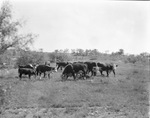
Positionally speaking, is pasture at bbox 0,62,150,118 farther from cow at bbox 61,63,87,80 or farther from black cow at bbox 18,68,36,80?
black cow at bbox 18,68,36,80

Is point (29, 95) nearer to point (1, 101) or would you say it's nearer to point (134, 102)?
point (1, 101)

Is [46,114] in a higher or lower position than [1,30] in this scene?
lower

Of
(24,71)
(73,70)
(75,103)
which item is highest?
(73,70)

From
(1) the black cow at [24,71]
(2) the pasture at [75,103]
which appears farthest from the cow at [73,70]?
(2) the pasture at [75,103]

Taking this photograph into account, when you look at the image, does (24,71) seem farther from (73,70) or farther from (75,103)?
(75,103)

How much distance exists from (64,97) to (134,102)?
369 cm

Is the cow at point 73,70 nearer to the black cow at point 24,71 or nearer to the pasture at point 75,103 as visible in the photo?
the black cow at point 24,71

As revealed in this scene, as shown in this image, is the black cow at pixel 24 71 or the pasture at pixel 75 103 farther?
the black cow at pixel 24 71

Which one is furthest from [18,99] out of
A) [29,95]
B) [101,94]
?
[101,94]

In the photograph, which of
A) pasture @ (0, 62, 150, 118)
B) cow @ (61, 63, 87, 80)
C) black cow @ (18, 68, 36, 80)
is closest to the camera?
pasture @ (0, 62, 150, 118)

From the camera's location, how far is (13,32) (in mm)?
16672

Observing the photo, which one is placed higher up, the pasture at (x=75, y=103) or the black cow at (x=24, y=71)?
the black cow at (x=24, y=71)

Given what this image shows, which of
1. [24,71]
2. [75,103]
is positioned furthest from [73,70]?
[75,103]

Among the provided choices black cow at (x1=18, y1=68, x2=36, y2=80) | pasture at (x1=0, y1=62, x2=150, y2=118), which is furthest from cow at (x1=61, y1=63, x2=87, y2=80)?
pasture at (x1=0, y1=62, x2=150, y2=118)
